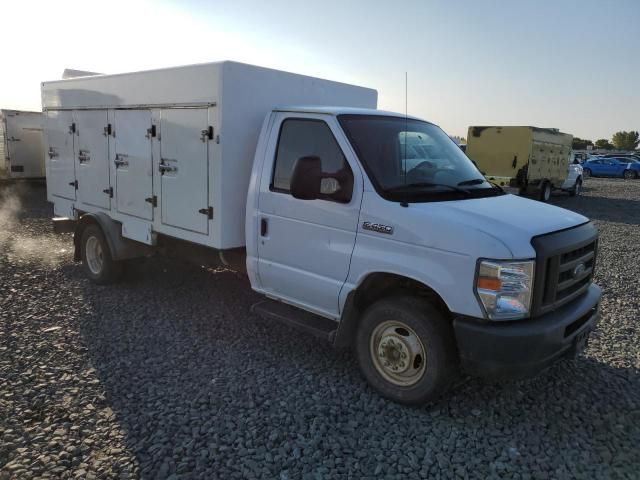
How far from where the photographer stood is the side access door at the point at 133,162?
594 cm

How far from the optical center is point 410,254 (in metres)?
3.83

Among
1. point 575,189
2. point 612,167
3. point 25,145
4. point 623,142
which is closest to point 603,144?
point 623,142

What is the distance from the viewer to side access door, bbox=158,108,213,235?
513 centimetres

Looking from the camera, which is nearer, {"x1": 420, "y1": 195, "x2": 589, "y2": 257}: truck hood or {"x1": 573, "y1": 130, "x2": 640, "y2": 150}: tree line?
{"x1": 420, "y1": 195, "x2": 589, "y2": 257}: truck hood

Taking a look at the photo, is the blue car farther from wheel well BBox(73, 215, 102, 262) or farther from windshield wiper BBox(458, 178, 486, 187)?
wheel well BBox(73, 215, 102, 262)

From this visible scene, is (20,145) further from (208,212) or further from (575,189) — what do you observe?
(575,189)

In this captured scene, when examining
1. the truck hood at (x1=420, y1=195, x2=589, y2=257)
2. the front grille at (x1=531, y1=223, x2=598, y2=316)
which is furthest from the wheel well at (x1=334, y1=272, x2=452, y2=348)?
the front grille at (x1=531, y1=223, x2=598, y2=316)

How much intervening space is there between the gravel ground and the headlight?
0.99 meters

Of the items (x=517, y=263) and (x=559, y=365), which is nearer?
(x=517, y=263)

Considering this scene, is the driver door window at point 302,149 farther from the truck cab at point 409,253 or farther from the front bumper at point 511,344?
the front bumper at point 511,344

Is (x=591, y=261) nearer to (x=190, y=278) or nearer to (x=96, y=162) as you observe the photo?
(x=190, y=278)

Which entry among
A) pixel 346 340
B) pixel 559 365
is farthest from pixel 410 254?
pixel 559 365

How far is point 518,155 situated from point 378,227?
52.6 ft

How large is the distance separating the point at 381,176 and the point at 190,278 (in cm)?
427
